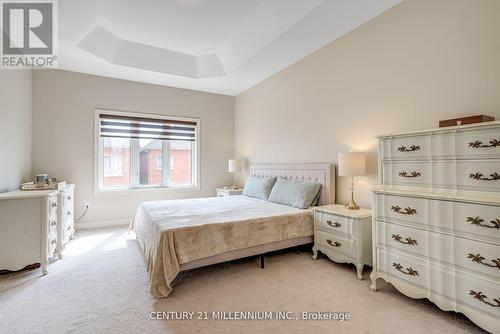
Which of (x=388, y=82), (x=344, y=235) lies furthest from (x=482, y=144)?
(x=344, y=235)

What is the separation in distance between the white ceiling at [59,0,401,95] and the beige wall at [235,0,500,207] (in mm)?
274

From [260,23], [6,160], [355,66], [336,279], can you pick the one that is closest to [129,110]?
[6,160]

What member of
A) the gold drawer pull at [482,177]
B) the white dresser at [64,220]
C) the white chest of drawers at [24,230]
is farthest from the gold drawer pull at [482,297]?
the white dresser at [64,220]

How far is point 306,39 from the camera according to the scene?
3.07 metres

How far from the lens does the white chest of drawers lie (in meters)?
2.33

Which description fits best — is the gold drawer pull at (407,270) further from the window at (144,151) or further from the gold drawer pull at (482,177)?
the window at (144,151)

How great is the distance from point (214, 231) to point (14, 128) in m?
3.14

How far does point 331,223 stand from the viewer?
2596 millimetres

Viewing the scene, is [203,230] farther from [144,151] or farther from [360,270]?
[144,151]

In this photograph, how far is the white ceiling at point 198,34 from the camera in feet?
8.69

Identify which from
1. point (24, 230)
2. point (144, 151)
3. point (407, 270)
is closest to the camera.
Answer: point (407, 270)

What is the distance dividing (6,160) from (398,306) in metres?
4.44

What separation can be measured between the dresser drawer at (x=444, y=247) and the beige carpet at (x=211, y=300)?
45 cm

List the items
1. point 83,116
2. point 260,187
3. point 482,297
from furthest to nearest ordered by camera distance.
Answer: point 83,116
point 260,187
point 482,297
